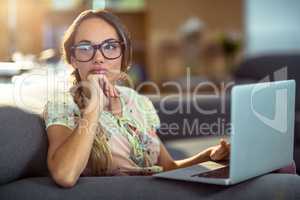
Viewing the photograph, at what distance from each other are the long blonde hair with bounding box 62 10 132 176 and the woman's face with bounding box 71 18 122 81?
1cm

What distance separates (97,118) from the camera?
1.41 m

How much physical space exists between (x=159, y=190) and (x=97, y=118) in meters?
0.21

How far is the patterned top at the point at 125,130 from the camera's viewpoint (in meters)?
1.48

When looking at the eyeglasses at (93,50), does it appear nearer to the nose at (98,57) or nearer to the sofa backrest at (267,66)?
the nose at (98,57)

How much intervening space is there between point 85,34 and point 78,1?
3566mm

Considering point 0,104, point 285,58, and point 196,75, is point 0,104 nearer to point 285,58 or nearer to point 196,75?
point 285,58

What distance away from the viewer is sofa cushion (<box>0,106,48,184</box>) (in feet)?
4.63

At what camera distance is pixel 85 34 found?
150cm

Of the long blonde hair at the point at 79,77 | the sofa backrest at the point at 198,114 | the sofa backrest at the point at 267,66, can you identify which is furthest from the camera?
the sofa backrest at the point at 267,66

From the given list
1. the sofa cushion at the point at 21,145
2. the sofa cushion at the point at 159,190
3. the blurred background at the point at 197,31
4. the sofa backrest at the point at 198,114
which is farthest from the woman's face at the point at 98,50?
the blurred background at the point at 197,31

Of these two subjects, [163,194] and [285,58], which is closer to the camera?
[163,194]

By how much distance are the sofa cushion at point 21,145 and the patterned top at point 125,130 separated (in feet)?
0.13

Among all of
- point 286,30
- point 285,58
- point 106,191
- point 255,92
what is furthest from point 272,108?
point 286,30

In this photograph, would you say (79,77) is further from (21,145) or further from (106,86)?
(21,145)
